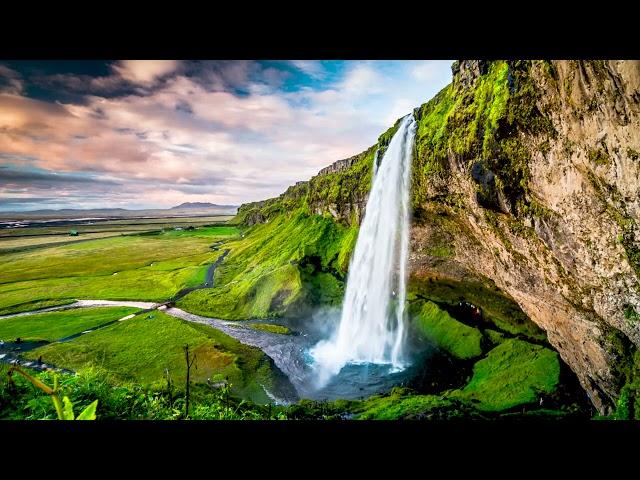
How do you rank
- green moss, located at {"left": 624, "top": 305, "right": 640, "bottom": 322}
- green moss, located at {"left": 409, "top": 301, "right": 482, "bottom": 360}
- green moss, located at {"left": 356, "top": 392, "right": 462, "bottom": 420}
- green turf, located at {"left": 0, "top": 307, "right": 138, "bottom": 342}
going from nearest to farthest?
1. green moss, located at {"left": 624, "top": 305, "right": 640, "bottom": 322}
2. green moss, located at {"left": 356, "top": 392, "right": 462, "bottom": 420}
3. green moss, located at {"left": 409, "top": 301, "right": 482, "bottom": 360}
4. green turf, located at {"left": 0, "top": 307, "right": 138, "bottom": 342}

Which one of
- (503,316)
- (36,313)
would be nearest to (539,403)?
(503,316)

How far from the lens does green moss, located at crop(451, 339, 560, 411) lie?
15.2m

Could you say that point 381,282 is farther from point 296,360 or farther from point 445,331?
point 296,360

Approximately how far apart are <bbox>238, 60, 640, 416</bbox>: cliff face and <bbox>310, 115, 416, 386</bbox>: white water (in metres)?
3.88

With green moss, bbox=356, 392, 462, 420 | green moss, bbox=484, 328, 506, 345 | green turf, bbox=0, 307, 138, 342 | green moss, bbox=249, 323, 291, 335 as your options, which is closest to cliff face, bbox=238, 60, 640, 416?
green moss, bbox=484, 328, 506, 345

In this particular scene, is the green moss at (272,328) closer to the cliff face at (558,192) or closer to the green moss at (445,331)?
the green moss at (445,331)

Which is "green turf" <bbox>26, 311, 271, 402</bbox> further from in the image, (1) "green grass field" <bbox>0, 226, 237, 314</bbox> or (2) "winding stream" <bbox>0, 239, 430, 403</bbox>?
(1) "green grass field" <bbox>0, 226, 237, 314</bbox>

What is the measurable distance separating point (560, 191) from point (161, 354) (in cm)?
2579

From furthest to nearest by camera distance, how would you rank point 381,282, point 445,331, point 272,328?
point 272,328
point 381,282
point 445,331

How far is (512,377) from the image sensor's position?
1691 cm

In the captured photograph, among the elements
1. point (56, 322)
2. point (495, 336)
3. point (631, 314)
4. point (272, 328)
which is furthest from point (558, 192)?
point (56, 322)
